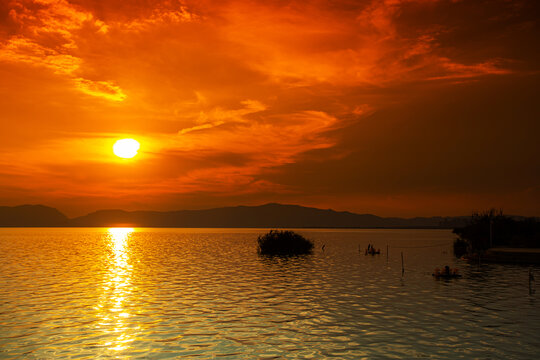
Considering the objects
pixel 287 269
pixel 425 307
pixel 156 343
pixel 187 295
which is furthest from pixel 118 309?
pixel 287 269

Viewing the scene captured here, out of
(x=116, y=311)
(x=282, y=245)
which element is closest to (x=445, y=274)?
(x=116, y=311)

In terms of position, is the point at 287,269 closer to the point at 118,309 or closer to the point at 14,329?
the point at 118,309

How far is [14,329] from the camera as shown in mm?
27641

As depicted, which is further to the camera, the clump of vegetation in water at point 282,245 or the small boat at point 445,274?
the clump of vegetation in water at point 282,245

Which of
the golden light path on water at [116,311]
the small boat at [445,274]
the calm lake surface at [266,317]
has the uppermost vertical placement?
the small boat at [445,274]

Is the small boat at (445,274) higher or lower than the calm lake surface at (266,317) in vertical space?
higher

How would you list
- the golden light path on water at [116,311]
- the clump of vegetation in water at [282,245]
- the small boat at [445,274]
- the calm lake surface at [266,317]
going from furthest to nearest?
the clump of vegetation in water at [282,245] → the small boat at [445,274] → the golden light path on water at [116,311] → the calm lake surface at [266,317]

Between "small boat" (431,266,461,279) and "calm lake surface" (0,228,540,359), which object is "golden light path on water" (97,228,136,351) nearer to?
"calm lake surface" (0,228,540,359)

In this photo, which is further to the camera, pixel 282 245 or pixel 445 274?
pixel 282 245

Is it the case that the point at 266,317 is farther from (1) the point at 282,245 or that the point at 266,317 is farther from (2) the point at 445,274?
(1) the point at 282,245

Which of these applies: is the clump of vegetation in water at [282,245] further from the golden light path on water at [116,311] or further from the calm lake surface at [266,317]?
the golden light path on water at [116,311]

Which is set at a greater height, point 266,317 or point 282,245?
point 282,245

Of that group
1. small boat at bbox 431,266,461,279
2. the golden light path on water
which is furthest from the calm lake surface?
small boat at bbox 431,266,461,279

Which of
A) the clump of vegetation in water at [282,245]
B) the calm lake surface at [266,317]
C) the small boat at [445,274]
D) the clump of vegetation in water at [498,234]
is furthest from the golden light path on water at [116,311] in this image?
the clump of vegetation in water at [498,234]
